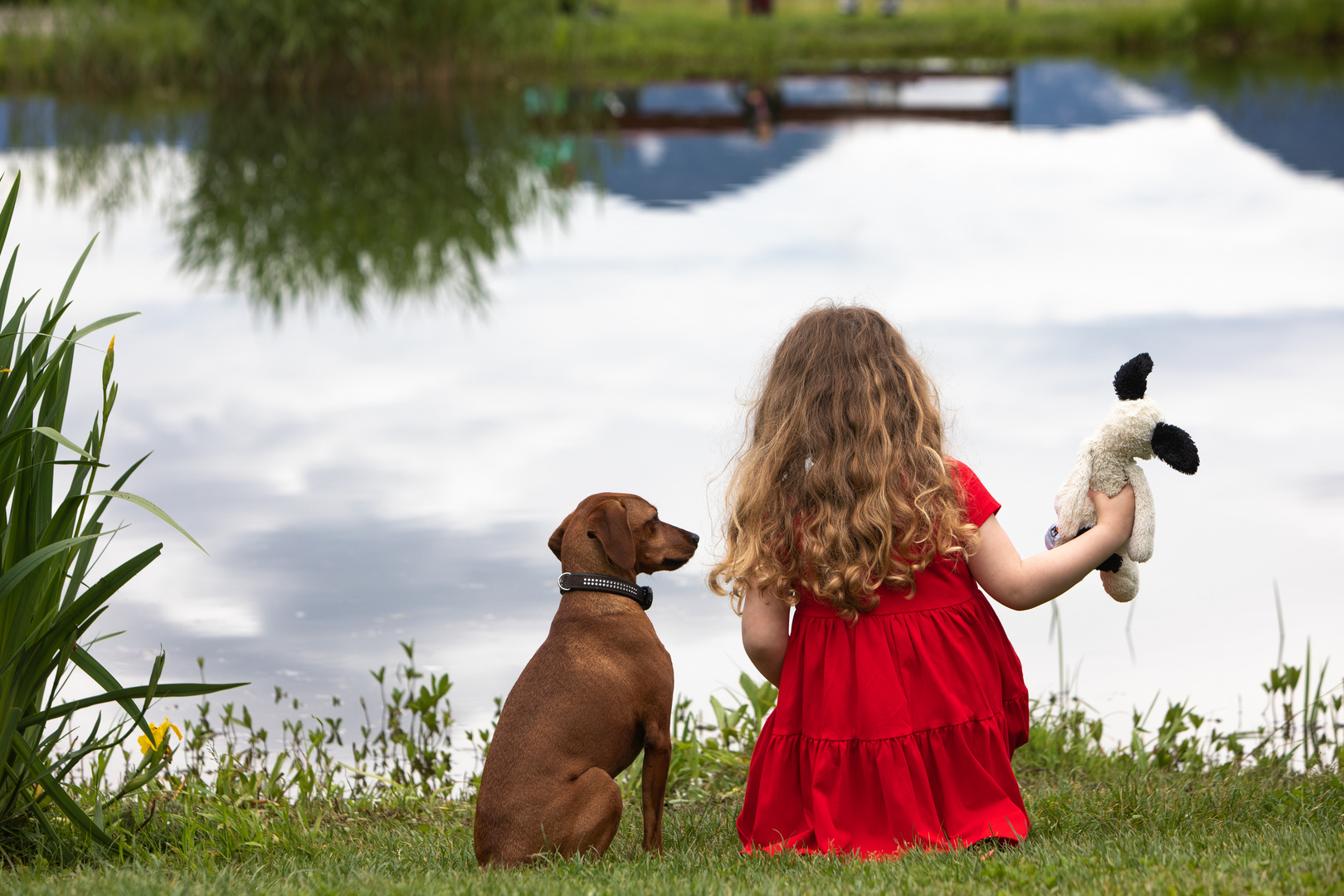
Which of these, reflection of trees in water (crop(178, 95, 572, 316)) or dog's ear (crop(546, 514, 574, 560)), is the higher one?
reflection of trees in water (crop(178, 95, 572, 316))

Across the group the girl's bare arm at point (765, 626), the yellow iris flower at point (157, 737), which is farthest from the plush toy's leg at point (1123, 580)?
the yellow iris flower at point (157, 737)

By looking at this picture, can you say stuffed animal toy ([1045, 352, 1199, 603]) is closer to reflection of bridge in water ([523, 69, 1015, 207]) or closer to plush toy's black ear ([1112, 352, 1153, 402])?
plush toy's black ear ([1112, 352, 1153, 402])

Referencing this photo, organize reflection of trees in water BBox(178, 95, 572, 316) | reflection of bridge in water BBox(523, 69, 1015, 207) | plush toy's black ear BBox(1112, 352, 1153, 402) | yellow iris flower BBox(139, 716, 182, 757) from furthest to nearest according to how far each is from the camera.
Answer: reflection of bridge in water BBox(523, 69, 1015, 207), reflection of trees in water BBox(178, 95, 572, 316), yellow iris flower BBox(139, 716, 182, 757), plush toy's black ear BBox(1112, 352, 1153, 402)

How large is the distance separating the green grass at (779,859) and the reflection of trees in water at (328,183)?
653cm

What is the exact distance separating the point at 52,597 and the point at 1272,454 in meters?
5.38

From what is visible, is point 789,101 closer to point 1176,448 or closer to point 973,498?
point 973,498

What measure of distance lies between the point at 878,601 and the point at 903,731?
322 millimetres

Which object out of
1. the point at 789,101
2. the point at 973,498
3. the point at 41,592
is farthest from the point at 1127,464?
the point at 789,101

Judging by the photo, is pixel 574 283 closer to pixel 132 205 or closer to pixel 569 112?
pixel 132 205

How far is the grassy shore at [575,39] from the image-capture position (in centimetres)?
1950

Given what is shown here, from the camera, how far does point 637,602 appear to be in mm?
3459

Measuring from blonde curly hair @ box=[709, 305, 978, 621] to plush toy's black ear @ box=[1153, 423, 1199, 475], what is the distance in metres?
0.49

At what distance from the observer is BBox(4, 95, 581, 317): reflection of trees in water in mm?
10477

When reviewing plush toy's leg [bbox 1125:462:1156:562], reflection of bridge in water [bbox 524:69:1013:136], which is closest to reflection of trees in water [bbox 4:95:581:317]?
reflection of bridge in water [bbox 524:69:1013:136]
